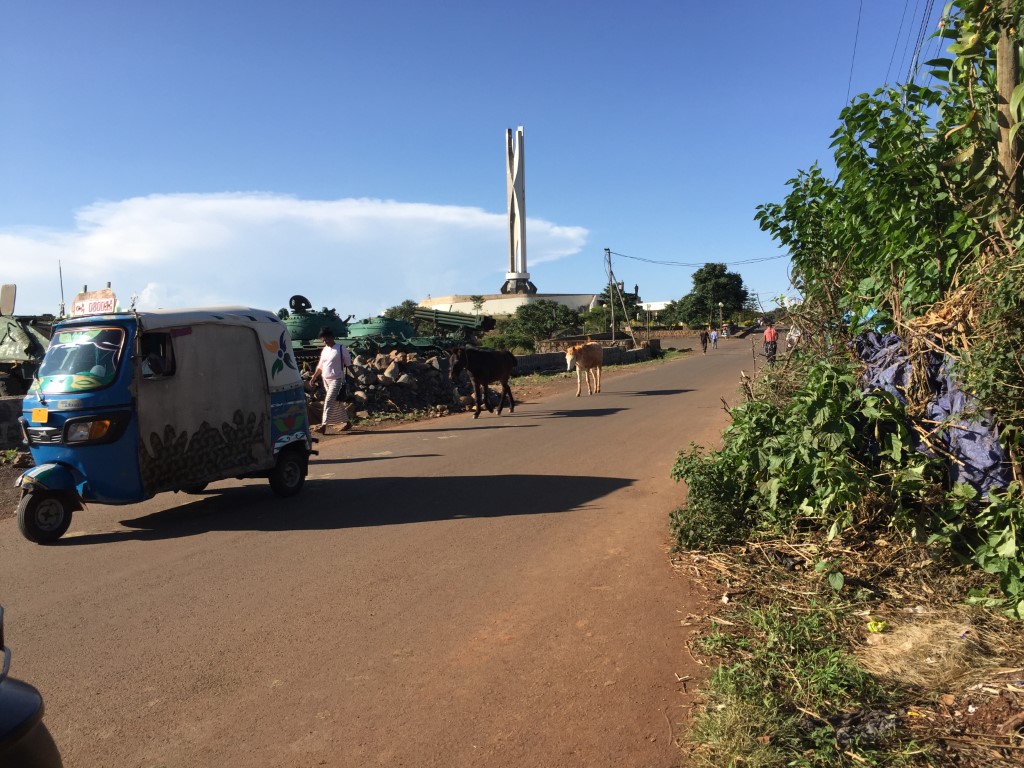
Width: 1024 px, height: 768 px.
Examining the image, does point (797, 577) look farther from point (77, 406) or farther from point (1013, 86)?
point (77, 406)

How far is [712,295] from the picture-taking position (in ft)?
255

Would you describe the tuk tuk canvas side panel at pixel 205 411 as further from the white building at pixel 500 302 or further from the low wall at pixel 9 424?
the white building at pixel 500 302

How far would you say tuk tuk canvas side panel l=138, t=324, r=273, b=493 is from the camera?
7.20m

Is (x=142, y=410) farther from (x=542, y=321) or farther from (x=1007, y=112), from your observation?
(x=542, y=321)

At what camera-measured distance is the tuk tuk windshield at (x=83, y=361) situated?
22.8ft

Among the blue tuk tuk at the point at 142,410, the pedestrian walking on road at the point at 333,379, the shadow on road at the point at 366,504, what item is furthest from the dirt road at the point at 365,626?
the pedestrian walking on road at the point at 333,379

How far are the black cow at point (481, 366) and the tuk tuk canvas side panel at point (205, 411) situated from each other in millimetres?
7273

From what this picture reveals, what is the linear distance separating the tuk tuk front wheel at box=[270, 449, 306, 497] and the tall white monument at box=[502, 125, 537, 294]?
106128mm

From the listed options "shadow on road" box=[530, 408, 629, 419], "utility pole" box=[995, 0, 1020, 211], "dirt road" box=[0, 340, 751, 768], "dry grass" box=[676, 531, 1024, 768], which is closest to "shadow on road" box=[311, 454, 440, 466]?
"dirt road" box=[0, 340, 751, 768]

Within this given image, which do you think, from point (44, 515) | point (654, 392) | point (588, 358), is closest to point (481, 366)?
point (588, 358)

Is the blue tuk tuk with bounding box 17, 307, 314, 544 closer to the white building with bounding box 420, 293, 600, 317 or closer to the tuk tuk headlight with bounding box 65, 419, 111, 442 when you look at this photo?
the tuk tuk headlight with bounding box 65, 419, 111, 442

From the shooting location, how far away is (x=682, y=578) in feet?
18.4

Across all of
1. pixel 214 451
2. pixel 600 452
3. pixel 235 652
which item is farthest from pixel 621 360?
pixel 235 652

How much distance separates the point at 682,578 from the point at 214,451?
4827mm
